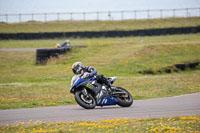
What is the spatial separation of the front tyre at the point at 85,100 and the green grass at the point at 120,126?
2.06m

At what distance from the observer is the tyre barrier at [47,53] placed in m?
30.4

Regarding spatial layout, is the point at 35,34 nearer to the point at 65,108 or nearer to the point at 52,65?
the point at 52,65

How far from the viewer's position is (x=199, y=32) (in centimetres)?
4556

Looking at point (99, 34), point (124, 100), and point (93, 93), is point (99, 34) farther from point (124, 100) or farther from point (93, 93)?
point (93, 93)

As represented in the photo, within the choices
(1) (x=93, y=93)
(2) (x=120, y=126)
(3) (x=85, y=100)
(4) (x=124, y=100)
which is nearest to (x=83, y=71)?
(1) (x=93, y=93)

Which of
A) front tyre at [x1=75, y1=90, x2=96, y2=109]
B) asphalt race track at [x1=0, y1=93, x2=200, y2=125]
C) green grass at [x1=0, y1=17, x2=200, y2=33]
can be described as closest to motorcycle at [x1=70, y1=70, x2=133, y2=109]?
front tyre at [x1=75, y1=90, x2=96, y2=109]

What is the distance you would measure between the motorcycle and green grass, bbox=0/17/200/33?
4221 centimetres

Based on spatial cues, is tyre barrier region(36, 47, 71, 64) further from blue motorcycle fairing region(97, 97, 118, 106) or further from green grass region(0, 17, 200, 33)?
green grass region(0, 17, 200, 33)

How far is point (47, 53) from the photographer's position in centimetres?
3061

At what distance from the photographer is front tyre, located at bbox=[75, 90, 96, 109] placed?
1044 centimetres

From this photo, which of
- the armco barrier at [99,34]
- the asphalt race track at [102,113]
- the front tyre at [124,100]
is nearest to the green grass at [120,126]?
the asphalt race track at [102,113]

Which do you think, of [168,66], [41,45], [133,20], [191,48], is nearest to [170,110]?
[168,66]

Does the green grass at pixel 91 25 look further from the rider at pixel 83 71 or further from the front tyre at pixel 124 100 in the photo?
the rider at pixel 83 71

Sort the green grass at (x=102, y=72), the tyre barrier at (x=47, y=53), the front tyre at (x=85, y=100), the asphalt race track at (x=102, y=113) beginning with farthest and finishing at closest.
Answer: the tyre barrier at (x=47, y=53) < the green grass at (x=102, y=72) < the front tyre at (x=85, y=100) < the asphalt race track at (x=102, y=113)
